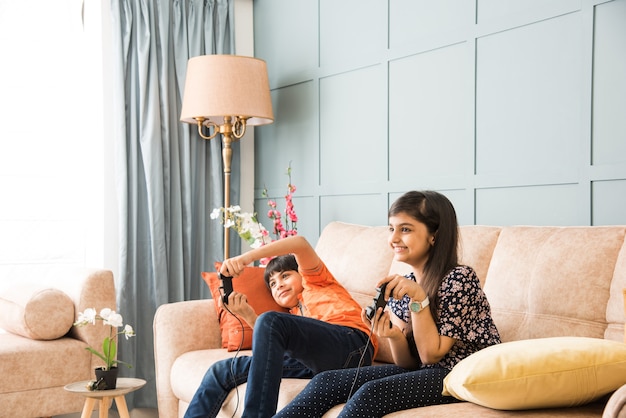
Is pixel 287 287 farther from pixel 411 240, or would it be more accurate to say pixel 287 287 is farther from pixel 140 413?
pixel 140 413

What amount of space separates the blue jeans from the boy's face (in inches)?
13.6

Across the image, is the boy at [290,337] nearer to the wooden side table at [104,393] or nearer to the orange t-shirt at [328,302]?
the orange t-shirt at [328,302]

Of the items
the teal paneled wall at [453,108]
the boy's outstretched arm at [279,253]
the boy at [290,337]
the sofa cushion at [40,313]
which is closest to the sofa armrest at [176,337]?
the boy at [290,337]

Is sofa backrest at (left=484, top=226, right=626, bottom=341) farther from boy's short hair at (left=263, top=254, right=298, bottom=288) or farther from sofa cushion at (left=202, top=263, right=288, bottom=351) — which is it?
sofa cushion at (left=202, top=263, right=288, bottom=351)

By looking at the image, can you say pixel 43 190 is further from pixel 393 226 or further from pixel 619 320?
pixel 619 320

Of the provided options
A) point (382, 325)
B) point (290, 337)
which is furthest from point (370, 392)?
point (290, 337)

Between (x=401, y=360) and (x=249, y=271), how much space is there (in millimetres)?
1008

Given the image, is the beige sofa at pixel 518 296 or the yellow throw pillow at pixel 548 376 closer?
the yellow throw pillow at pixel 548 376

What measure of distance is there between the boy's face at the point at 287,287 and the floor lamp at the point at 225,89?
1141 millimetres

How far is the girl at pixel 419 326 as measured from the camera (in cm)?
198

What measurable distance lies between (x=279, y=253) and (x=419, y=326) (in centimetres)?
64

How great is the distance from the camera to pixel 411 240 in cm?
224

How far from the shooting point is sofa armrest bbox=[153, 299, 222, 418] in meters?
3.00

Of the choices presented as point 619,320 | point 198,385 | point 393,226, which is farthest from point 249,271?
point 619,320
